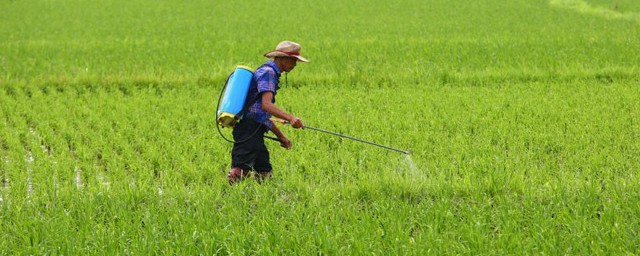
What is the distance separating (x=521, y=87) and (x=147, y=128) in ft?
15.6

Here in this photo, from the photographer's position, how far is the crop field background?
4.30 meters

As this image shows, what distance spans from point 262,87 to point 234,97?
21cm

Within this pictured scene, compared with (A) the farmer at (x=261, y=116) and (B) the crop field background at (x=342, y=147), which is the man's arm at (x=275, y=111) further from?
(B) the crop field background at (x=342, y=147)

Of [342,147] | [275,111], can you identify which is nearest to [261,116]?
[275,111]

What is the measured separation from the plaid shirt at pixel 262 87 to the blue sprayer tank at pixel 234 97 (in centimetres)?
8

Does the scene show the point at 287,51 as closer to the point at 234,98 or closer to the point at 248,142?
the point at 234,98

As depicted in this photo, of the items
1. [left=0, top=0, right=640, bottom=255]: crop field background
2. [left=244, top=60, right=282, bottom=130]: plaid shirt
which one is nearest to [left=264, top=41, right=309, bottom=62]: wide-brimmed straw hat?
[left=244, top=60, right=282, bottom=130]: plaid shirt

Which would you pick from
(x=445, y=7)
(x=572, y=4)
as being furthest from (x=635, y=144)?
(x=572, y=4)

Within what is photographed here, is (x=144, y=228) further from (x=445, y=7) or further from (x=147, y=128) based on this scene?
(x=445, y=7)

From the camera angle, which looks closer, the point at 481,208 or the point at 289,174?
the point at 481,208

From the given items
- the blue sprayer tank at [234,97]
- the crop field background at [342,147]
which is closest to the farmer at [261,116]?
the blue sprayer tank at [234,97]

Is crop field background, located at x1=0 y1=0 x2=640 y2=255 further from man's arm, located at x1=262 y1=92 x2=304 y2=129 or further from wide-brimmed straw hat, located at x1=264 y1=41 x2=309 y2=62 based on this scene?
wide-brimmed straw hat, located at x1=264 y1=41 x2=309 y2=62

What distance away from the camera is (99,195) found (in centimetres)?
512

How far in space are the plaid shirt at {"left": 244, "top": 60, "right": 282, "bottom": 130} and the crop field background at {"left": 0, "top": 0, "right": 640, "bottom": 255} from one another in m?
0.50
